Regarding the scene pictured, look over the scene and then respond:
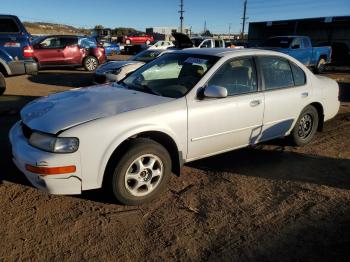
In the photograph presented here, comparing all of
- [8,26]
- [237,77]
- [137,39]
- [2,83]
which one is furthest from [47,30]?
[237,77]

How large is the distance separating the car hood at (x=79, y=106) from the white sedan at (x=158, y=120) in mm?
10

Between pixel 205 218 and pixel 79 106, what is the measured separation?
1.69 metres

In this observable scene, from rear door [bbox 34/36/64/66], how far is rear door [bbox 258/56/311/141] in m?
12.5

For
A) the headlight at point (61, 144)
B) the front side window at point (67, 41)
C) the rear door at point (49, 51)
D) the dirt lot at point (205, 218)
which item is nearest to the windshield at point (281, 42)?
the front side window at point (67, 41)

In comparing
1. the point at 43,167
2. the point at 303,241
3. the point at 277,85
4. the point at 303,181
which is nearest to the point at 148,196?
the point at 43,167

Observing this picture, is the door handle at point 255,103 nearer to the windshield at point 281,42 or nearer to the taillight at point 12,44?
the taillight at point 12,44

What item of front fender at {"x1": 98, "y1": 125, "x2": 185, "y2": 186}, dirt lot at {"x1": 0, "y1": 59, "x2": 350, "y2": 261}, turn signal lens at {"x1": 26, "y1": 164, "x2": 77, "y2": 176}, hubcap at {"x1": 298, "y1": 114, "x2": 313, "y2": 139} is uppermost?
front fender at {"x1": 98, "y1": 125, "x2": 185, "y2": 186}

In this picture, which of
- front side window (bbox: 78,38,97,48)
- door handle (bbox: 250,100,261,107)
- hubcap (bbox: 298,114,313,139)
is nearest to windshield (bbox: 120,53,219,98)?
door handle (bbox: 250,100,261,107)

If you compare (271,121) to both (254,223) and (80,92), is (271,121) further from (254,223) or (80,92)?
(80,92)

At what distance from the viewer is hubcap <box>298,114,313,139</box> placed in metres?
5.50

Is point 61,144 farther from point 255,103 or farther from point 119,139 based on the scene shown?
point 255,103

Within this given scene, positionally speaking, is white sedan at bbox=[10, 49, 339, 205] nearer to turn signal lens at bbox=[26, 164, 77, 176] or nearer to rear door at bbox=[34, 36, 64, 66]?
turn signal lens at bbox=[26, 164, 77, 176]

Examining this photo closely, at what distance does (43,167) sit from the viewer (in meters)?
3.23

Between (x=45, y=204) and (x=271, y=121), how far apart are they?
2.94 m
